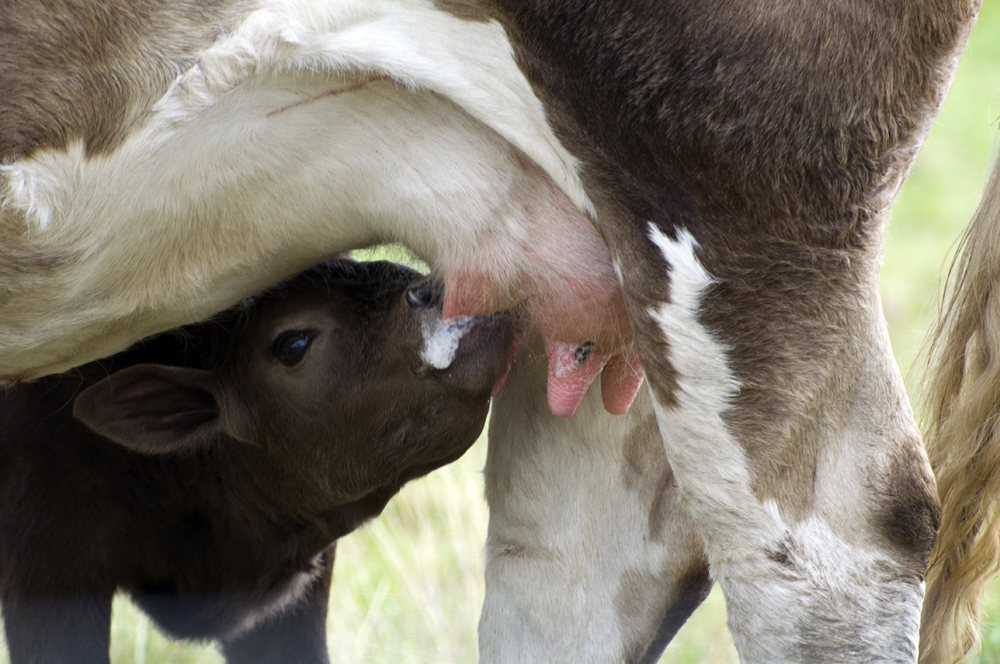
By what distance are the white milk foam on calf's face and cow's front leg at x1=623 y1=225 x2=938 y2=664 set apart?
537 millimetres

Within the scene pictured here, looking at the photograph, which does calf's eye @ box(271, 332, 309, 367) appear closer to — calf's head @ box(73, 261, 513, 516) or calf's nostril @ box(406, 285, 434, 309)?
calf's head @ box(73, 261, 513, 516)

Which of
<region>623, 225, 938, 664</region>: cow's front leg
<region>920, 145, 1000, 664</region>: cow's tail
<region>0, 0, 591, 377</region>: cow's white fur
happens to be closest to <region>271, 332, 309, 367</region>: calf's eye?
<region>0, 0, 591, 377</region>: cow's white fur

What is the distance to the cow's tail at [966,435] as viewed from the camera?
2.32 metres

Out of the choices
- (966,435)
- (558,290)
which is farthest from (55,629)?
(966,435)

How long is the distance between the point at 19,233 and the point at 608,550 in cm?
140

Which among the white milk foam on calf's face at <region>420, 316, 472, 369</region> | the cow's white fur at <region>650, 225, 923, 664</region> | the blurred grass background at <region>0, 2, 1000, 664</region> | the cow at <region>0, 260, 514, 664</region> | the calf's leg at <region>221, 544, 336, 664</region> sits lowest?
the blurred grass background at <region>0, 2, 1000, 664</region>

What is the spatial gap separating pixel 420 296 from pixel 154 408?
647mm

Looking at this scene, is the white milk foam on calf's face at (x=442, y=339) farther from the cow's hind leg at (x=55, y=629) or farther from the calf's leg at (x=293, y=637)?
the cow's hind leg at (x=55, y=629)

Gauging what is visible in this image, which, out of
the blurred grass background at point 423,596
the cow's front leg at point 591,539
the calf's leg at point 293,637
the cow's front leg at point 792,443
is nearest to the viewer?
the cow's front leg at point 792,443

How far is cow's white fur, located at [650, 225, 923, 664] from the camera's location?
6.46ft

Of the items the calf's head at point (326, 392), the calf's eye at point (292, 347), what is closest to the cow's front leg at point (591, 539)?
the calf's head at point (326, 392)

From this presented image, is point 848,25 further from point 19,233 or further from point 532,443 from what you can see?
point 19,233

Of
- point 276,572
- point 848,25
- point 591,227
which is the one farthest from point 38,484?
point 848,25

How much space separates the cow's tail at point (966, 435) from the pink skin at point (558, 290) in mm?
Answer: 644
